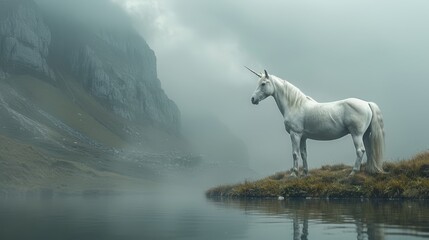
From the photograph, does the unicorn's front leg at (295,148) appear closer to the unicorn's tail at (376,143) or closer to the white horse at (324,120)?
the white horse at (324,120)

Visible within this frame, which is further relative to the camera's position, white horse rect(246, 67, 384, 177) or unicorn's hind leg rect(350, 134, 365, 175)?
white horse rect(246, 67, 384, 177)

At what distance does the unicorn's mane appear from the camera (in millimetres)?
23266

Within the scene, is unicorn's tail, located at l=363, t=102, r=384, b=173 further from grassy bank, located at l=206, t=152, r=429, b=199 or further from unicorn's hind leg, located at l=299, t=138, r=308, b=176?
unicorn's hind leg, located at l=299, t=138, r=308, b=176

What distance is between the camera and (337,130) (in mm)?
21859

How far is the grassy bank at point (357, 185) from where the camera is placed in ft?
57.5

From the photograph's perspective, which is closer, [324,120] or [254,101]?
[324,120]

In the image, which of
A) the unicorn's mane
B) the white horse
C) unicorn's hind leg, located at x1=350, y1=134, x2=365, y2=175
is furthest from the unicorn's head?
unicorn's hind leg, located at x1=350, y1=134, x2=365, y2=175

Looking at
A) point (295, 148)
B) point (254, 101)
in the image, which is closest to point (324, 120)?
point (295, 148)

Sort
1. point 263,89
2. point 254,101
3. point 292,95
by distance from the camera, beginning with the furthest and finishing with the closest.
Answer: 1. point 254,101
2. point 263,89
3. point 292,95

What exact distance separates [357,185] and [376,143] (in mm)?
2650

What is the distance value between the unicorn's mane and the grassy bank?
12.2 feet

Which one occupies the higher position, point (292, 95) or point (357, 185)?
point (292, 95)

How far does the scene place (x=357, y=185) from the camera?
1962 centimetres

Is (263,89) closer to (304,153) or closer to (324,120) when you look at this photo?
(324,120)
